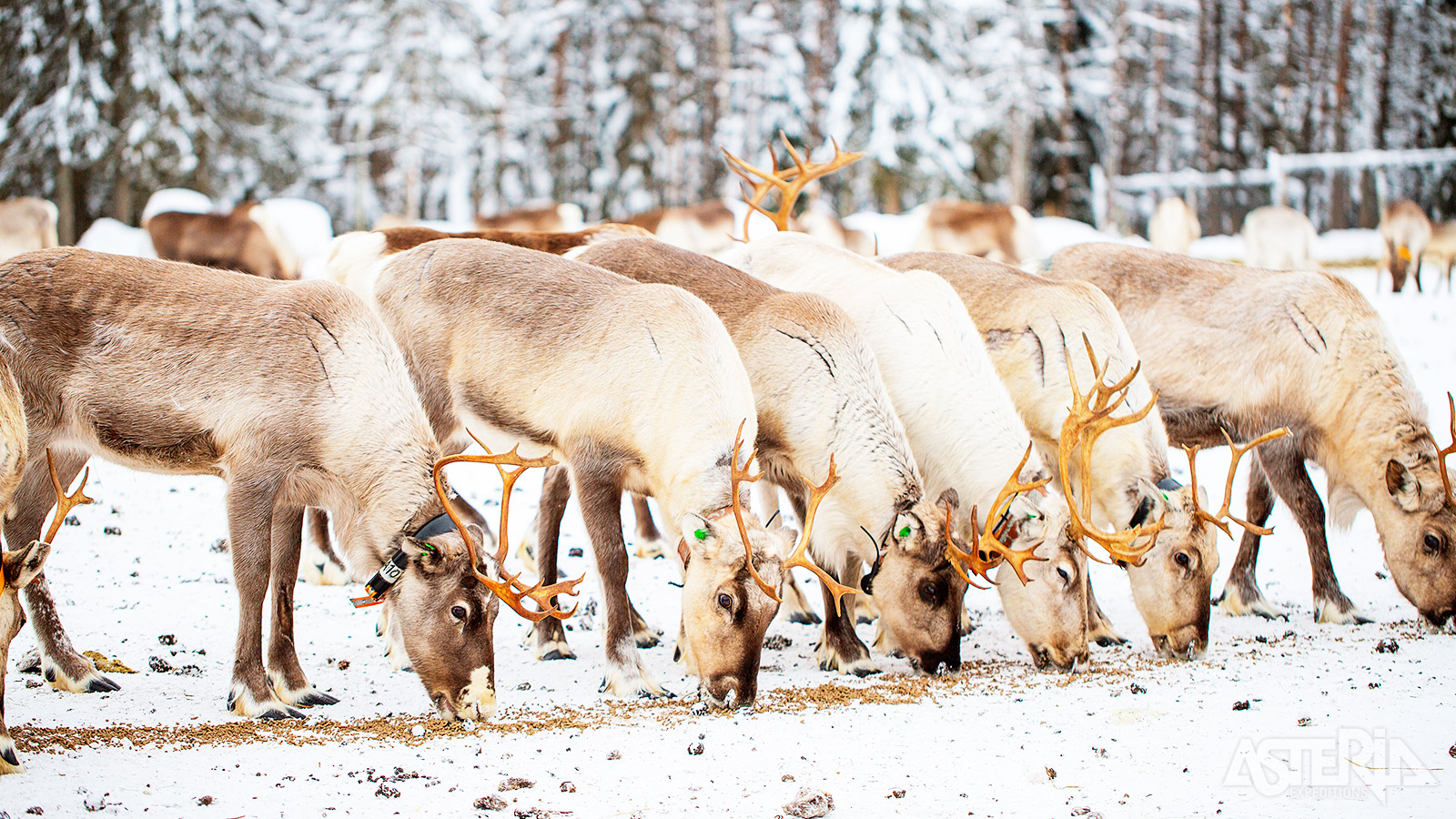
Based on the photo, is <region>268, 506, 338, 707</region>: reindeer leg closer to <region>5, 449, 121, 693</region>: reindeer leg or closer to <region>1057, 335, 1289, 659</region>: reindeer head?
<region>5, 449, 121, 693</region>: reindeer leg

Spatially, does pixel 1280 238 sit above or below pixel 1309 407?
below

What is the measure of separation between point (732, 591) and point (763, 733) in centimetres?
59

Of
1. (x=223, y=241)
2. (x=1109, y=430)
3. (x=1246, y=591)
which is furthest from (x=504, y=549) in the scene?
(x=223, y=241)

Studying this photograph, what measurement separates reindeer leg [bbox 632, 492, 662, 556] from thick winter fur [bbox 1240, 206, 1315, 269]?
1580 centimetres

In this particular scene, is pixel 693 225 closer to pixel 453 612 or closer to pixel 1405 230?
pixel 1405 230

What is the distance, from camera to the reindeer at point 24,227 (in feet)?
59.6

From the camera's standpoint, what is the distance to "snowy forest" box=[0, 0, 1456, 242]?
76.6 feet

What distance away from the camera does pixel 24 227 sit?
18.3 m

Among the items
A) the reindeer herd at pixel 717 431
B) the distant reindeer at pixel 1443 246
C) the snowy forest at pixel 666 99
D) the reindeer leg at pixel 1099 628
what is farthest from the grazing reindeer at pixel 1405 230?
the reindeer leg at pixel 1099 628

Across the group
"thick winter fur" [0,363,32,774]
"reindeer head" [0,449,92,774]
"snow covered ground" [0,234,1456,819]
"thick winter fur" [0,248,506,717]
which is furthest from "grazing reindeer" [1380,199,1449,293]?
"reindeer head" [0,449,92,774]

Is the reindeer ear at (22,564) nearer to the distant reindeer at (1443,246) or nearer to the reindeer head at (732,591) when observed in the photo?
the reindeer head at (732,591)

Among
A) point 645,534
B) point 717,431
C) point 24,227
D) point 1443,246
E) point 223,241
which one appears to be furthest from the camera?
point 1443,246

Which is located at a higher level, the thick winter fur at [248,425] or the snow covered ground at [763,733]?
the thick winter fur at [248,425]

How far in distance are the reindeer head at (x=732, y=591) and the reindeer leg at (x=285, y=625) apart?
1.59 metres
